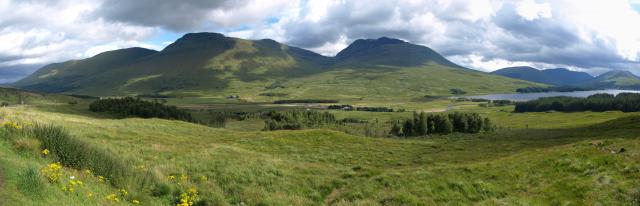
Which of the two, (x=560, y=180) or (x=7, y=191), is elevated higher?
(x=7, y=191)

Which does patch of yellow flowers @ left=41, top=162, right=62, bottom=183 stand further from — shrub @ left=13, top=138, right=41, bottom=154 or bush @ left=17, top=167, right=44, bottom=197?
shrub @ left=13, top=138, right=41, bottom=154

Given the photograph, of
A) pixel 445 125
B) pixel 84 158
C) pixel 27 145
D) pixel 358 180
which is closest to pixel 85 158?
pixel 84 158

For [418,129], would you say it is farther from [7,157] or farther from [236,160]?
[7,157]

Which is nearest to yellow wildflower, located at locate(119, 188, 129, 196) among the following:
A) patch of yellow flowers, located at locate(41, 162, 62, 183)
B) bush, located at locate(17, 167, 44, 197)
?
patch of yellow flowers, located at locate(41, 162, 62, 183)

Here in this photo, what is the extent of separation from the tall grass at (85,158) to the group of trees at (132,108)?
115372 millimetres

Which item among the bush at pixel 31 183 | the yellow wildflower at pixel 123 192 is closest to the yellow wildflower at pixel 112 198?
the yellow wildflower at pixel 123 192

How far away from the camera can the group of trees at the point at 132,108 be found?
125 metres

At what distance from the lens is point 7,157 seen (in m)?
13.7

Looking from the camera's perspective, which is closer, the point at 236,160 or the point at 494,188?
the point at 494,188

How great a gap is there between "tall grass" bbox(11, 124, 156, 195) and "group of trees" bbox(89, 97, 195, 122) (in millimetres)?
115372

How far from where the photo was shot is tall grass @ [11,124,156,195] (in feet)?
51.9

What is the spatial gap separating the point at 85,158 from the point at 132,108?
127978 millimetres

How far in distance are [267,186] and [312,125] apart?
154 meters

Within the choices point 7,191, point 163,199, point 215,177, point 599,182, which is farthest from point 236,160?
point 599,182
